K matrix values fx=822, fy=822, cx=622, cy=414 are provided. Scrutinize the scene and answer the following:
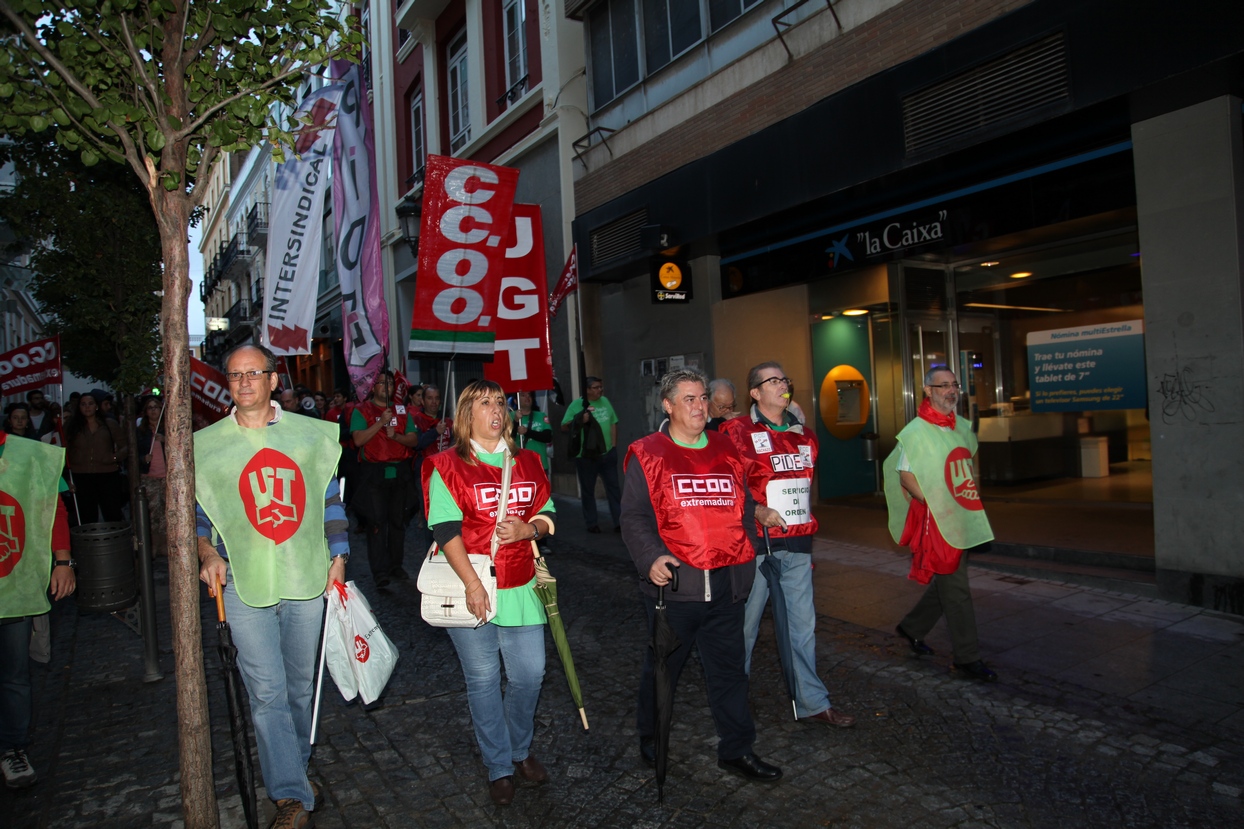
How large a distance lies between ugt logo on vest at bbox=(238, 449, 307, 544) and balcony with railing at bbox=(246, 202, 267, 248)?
34571mm

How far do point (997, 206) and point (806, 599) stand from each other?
17.9 ft

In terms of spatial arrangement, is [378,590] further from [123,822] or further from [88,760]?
[123,822]

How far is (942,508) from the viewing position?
4906 mm

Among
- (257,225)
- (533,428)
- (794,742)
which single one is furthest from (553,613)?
(257,225)

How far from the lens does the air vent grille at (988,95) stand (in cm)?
654

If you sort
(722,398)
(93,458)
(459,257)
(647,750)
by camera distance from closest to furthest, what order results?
(647,750), (722,398), (459,257), (93,458)

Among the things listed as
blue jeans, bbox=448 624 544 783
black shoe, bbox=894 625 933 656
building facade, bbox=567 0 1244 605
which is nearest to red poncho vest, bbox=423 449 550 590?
blue jeans, bbox=448 624 544 783

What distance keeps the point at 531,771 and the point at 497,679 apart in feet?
1.61

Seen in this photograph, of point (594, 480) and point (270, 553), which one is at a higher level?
point (270, 553)

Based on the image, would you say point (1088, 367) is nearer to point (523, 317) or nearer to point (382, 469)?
point (523, 317)

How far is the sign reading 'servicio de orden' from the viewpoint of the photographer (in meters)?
7.95

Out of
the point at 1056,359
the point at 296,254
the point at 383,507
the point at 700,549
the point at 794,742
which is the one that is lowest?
the point at 794,742

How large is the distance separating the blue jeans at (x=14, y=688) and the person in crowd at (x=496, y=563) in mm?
2271

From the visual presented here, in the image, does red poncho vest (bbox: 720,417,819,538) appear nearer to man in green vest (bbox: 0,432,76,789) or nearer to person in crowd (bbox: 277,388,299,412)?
man in green vest (bbox: 0,432,76,789)
